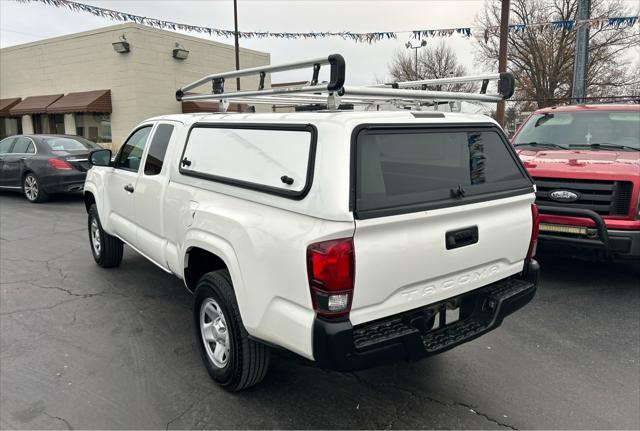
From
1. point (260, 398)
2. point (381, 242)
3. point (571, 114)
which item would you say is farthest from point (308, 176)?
point (571, 114)

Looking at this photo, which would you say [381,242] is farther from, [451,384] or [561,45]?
[561,45]

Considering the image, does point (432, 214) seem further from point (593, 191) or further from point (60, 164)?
point (60, 164)

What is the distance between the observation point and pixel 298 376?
11.2 ft

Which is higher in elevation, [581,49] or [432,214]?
[581,49]

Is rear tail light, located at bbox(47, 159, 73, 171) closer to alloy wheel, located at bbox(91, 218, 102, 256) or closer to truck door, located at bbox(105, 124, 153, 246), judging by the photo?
alloy wheel, located at bbox(91, 218, 102, 256)

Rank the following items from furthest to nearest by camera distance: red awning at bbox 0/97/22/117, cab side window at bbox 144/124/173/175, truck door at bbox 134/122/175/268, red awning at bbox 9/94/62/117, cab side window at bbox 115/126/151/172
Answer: red awning at bbox 0/97/22/117, red awning at bbox 9/94/62/117, cab side window at bbox 115/126/151/172, cab side window at bbox 144/124/173/175, truck door at bbox 134/122/175/268

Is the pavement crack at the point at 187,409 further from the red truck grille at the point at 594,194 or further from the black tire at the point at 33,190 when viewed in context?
the black tire at the point at 33,190

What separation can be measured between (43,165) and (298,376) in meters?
9.19

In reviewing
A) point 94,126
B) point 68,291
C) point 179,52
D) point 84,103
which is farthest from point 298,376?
point 94,126

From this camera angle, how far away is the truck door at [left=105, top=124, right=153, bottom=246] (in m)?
4.60

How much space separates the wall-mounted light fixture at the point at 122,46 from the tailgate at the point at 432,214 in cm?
1871

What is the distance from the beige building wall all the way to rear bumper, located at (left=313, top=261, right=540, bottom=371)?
19.0 meters

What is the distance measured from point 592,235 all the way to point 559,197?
1.70 ft

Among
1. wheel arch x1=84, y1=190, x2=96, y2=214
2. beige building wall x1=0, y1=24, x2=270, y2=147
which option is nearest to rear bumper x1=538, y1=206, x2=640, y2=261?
wheel arch x1=84, y1=190, x2=96, y2=214
